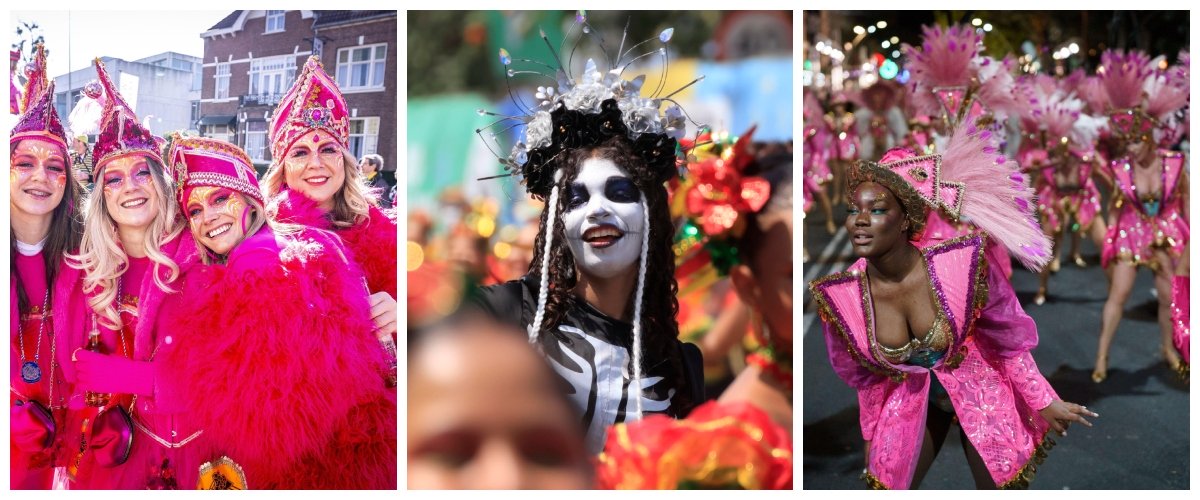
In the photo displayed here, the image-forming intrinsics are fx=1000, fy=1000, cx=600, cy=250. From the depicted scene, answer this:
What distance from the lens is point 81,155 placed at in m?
3.37

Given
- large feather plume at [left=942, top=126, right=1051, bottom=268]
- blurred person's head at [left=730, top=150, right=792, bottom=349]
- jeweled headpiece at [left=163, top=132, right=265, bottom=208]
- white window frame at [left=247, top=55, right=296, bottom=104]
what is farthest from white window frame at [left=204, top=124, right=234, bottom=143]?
large feather plume at [left=942, top=126, right=1051, bottom=268]

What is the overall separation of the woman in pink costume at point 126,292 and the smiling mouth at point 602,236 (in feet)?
4.36

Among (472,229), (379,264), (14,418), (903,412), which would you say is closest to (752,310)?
(903,412)

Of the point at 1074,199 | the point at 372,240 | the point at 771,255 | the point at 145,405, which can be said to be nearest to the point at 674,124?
the point at 771,255

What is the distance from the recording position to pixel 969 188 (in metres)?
3.02

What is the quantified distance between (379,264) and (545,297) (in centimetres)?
59

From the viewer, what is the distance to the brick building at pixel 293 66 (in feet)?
11.0

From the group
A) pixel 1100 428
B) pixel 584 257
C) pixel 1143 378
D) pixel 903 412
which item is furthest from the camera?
pixel 1143 378

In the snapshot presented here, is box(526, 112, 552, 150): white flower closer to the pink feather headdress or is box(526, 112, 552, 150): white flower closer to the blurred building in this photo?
the blurred building

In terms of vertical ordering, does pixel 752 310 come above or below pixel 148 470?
above

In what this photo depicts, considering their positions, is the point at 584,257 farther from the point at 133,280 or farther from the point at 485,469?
the point at 133,280

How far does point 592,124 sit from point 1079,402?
9.01 ft

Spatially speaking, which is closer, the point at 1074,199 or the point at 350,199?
the point at 350,199

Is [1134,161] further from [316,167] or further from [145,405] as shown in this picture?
[145,405]
